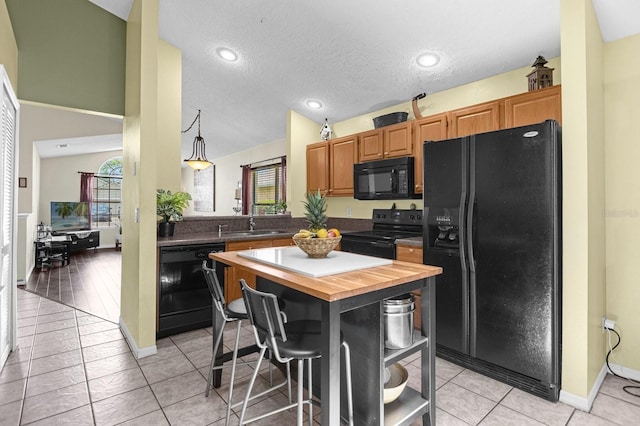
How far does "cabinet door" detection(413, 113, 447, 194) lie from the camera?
3172 mm

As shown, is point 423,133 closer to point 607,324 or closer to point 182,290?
point 607,324

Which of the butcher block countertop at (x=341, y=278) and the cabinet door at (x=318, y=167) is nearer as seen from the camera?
the butcher block countertop at (x=341, y=278)

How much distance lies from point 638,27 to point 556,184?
1.34 m

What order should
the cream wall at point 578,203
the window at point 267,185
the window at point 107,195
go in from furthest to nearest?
the window at point 107,195 → the window at point 267,185 → the cream wall at point 578,203

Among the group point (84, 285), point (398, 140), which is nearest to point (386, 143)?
point (398, 140)

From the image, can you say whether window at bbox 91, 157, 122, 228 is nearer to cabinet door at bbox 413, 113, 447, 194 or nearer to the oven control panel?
the oven control panel

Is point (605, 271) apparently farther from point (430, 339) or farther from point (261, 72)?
point (261, 72)

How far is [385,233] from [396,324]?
2181mm

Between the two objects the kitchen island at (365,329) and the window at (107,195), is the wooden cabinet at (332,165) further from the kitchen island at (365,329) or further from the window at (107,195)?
the window at (107,195)

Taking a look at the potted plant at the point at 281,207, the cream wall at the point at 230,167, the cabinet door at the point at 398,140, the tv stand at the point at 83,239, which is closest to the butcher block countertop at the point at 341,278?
the cabinet door at the point at 398,140

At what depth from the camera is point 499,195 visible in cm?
225

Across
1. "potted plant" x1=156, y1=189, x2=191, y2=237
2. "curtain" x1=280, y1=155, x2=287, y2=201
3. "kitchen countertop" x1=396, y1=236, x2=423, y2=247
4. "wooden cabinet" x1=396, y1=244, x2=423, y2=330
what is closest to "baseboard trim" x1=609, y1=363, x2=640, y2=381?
"wooden cabinet" x1=396, y1=244, x2=423, y2=330

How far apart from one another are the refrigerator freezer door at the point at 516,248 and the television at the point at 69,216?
9.92 m

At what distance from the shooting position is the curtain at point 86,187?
896 centimetres
